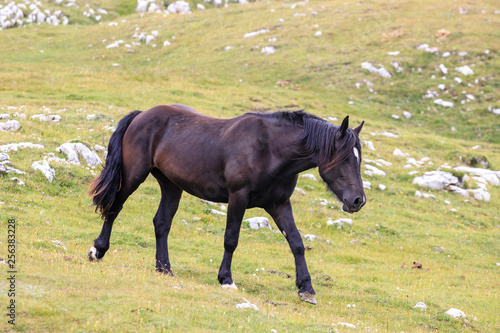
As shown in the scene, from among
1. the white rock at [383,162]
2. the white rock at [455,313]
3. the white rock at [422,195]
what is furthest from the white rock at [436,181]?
the white rock at [455,313]

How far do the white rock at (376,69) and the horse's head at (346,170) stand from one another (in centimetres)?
2892

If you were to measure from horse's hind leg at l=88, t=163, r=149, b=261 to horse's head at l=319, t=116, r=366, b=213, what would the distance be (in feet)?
12.2

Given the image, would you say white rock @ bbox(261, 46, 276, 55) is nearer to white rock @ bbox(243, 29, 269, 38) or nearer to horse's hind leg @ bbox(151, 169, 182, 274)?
white rock @ bbox(243, 29, 269, 38)

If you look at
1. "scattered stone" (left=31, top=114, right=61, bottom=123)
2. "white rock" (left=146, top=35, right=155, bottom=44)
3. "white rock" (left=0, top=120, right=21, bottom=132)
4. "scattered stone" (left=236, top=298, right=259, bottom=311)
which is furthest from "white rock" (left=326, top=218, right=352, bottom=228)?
"white rock" (left=146, top=35, right=155, bottom=44)

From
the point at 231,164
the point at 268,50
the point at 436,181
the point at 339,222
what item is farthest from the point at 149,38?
the point at 231,164

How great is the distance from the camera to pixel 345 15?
152ft

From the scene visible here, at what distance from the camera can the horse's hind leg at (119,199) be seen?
32.8ft

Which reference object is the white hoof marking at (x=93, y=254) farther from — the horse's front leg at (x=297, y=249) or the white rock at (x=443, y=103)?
the white rock at (x=443, y=103)

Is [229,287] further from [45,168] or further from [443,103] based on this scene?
[443,103]

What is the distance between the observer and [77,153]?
1636 cm

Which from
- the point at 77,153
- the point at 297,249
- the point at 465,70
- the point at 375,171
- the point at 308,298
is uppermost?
the point at 297,249

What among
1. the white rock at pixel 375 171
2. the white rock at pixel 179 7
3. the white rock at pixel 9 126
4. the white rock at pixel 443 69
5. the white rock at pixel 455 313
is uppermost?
the white rock at pixel 9 126

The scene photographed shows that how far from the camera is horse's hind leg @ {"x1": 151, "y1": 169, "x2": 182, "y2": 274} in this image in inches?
407

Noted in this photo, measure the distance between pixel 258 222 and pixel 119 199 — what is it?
227 inches
